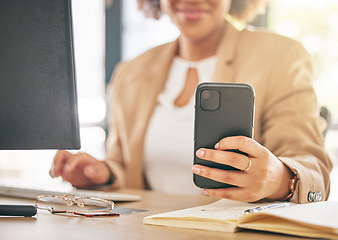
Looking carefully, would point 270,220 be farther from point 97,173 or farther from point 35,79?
point 97,173

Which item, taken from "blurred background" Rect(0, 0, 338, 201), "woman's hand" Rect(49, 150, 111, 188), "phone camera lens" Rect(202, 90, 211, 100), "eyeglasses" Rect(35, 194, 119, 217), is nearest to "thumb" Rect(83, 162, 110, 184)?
"woman's hand" Rect(49, 150, 111, 188)

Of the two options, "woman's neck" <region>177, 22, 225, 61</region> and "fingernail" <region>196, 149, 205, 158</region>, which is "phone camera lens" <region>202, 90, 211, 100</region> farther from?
"woman's neck" <region>177, 22, 225, 61</region>

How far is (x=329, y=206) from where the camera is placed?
29.8 inches

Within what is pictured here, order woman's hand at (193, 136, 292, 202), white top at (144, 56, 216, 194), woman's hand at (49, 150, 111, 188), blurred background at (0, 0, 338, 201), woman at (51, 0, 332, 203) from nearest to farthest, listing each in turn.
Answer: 1. woman's hand at (193, 136, 292, 202)
2. woman at (51, 0, 332, 203)
3. woman's hand at (49, 150, 111, 188)
4. white top at (144, 56, 216, 194)
5. blurred background at (0, 0, 338, 201)

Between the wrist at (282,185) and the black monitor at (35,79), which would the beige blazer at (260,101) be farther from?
the black monitor at (35,79)

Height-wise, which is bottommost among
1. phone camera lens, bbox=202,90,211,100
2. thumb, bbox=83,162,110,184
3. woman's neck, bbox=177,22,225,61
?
thumb, bbox=83,162,110,184

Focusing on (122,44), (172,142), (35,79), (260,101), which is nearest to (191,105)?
(172,142)

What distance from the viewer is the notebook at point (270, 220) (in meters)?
0.63

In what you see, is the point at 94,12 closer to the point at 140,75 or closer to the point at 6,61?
the point at 140,75

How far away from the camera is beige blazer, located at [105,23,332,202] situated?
1.08m

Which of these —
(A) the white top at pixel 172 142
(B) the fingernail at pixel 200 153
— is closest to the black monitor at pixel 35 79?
(B) the fingernail at pixel 200 153

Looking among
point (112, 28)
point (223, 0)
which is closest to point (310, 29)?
point (112, 28)

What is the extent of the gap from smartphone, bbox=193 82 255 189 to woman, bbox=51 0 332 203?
155mm

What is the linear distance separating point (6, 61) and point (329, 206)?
60 centimetres
